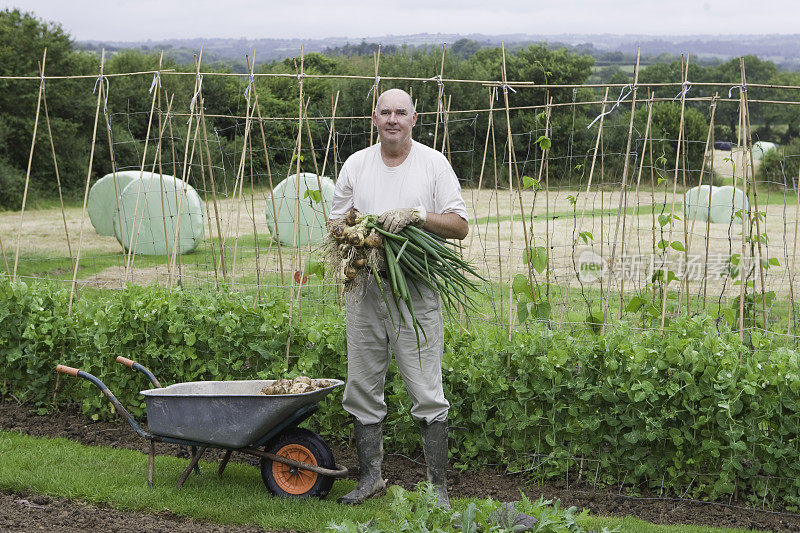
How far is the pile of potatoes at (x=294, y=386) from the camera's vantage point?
337cm

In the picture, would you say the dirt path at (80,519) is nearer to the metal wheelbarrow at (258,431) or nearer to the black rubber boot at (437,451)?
the metal wheelbarrow at (258,431)

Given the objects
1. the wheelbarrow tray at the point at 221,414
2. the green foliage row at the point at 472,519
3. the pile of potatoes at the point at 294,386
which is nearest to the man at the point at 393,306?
the pile of potatoes at the point at 294,386

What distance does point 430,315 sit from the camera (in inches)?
130

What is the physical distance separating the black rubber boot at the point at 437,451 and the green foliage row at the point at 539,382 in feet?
1.50

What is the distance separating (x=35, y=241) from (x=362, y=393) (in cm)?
1028

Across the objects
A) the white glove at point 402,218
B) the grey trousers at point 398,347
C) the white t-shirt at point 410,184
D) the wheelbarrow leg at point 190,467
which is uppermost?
the white t-shirt at point 410,184

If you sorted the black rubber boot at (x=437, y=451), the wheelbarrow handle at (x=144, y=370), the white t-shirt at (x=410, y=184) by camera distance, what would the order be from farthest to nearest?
the wheelbarrow handle at (x=144, y=370), the black rubber boot at (x=437, y=451), the white t-shirt at (x=410, y=184)

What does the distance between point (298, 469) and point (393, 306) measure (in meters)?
0.88

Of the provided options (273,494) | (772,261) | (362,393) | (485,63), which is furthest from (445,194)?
(485,63)

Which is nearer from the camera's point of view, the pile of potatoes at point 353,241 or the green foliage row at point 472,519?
the green foliage row at point 472,519

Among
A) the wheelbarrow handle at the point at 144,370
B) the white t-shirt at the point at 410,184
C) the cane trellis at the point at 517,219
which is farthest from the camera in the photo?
the cane trellis at the point at 517,219

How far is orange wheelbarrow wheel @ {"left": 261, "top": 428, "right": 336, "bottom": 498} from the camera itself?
11.2 feet

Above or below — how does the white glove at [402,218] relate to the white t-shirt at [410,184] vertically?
below

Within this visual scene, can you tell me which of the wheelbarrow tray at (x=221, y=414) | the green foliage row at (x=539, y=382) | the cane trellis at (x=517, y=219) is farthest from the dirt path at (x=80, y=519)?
the cane trellis at (x=517, y=219)
